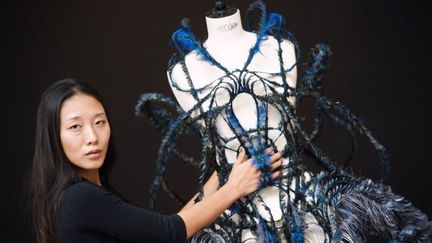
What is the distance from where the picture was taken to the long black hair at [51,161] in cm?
210

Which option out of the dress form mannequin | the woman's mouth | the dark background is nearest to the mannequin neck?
the dress form mannequin

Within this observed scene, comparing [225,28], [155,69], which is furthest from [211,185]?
[155,69]

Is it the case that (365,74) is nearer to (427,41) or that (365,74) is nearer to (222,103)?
(427,41)

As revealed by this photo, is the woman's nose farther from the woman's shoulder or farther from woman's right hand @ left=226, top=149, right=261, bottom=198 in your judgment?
woman's right hand @ left=226, top=149, right=261, bottom=198

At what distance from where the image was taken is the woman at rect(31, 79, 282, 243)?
2.00 meters

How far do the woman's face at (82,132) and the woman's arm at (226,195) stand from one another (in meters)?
0.29

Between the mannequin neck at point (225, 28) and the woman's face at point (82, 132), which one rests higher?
the mannequin neck at point (225, 28)

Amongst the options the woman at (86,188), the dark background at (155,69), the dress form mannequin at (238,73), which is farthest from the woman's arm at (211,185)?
the dark background at (155,69)

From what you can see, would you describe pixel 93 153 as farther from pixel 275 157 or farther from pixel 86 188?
pixel 275 157

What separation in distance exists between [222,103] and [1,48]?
6.02 feet

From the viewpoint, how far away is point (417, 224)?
209 cm

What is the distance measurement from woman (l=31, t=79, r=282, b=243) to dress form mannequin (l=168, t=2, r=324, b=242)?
66 millimetres

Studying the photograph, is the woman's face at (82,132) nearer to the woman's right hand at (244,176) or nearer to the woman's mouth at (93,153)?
the woman's mouth at (93,153)

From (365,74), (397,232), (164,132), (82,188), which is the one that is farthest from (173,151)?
(365,74)
